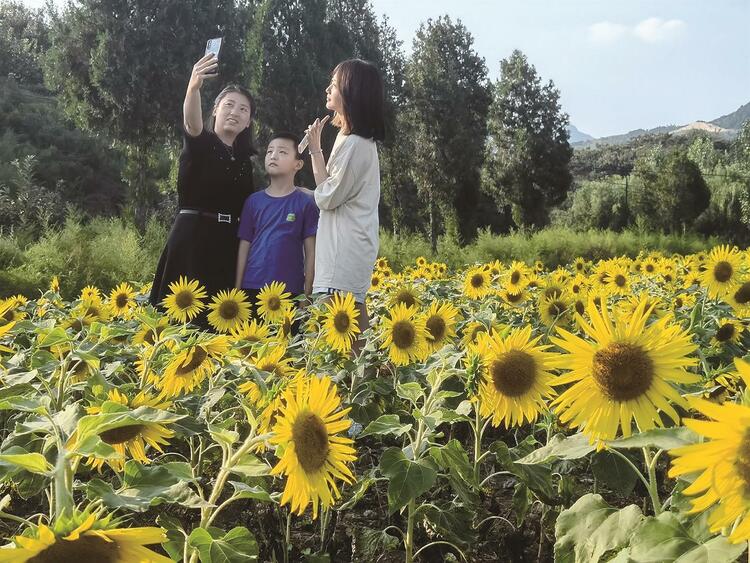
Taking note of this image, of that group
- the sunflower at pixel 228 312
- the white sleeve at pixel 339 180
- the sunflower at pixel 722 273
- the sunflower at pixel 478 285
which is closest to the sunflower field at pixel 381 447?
→ the sunflower at pixel 228 312

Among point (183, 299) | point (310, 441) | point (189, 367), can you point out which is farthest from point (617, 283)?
point (310, 441)

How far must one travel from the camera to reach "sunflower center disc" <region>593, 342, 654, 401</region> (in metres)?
1.05

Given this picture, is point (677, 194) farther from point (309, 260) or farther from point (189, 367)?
point (189, 367)

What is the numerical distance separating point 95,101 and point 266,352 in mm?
14521

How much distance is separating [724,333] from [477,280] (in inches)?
66.5

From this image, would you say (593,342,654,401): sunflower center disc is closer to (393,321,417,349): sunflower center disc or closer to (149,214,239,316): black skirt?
(393,321,417,349): sunflower center disc

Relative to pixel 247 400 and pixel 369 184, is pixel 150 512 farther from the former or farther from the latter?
pixel 369 184

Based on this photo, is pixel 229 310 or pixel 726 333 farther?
pixel 229 310

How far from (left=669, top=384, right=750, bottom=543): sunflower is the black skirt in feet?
10.8

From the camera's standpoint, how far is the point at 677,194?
23.1 metres

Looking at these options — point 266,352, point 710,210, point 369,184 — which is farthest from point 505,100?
point 266,352

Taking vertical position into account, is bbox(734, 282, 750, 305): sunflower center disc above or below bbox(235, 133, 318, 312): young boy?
below

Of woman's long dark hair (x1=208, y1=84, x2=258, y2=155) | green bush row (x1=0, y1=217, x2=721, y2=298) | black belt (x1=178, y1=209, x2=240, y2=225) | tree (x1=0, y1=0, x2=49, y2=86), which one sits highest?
tree (x1=0, y1=0, x2=49, y2=86)

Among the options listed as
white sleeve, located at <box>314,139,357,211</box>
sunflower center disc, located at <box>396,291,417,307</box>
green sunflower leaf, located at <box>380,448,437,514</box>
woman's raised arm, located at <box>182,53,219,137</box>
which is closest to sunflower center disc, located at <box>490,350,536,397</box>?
green sunflower leaf, located at <box>380,448,437,514</box>
